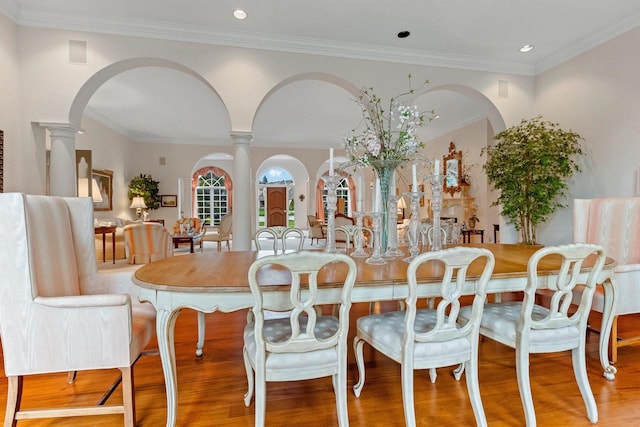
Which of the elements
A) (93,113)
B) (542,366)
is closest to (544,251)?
(542,366)

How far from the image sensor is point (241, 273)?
1713 millimetres

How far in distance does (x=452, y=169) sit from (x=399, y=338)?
6.73 metres

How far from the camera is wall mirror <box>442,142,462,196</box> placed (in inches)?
288

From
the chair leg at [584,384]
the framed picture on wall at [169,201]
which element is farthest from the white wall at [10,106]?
the framed picture on wall at [169,201]

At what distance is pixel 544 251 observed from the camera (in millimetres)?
1470

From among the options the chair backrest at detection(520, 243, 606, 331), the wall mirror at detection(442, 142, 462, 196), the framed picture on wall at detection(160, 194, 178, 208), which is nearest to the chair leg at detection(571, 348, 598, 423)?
the chair backrest at detection(520, 243, 606, 331)

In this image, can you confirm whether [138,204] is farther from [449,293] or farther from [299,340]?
[449,293]

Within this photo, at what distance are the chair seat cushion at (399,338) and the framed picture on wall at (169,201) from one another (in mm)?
8166

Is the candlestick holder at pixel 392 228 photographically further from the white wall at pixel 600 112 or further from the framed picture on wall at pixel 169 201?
the framed picture on wall at pixel 169 201

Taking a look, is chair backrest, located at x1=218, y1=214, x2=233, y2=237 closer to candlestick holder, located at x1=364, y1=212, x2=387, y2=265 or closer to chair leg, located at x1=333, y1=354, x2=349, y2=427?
candlestick holder, located at x1=364, y1=212, x2=387, y2=265

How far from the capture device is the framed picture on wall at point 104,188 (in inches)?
252

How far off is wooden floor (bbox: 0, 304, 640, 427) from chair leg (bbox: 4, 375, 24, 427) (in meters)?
0.22

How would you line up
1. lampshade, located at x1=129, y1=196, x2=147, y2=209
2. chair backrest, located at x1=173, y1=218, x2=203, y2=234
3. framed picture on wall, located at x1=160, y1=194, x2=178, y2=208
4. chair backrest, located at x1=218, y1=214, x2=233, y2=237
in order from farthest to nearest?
framed picture on wall, located at x1=160, y1=194, x2=178, y2=208, lampshade, located at x1=129, y1=196, x2=147, y2=209, chair backrest, located at x1=218, y1=214, x2=233, y2=237, chair backrest, located at x1=173, y1=218, x2=203, y2=234

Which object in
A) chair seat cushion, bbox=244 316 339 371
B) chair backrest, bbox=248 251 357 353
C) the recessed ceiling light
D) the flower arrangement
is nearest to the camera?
chair backrest, bbox=248 251 357 353
